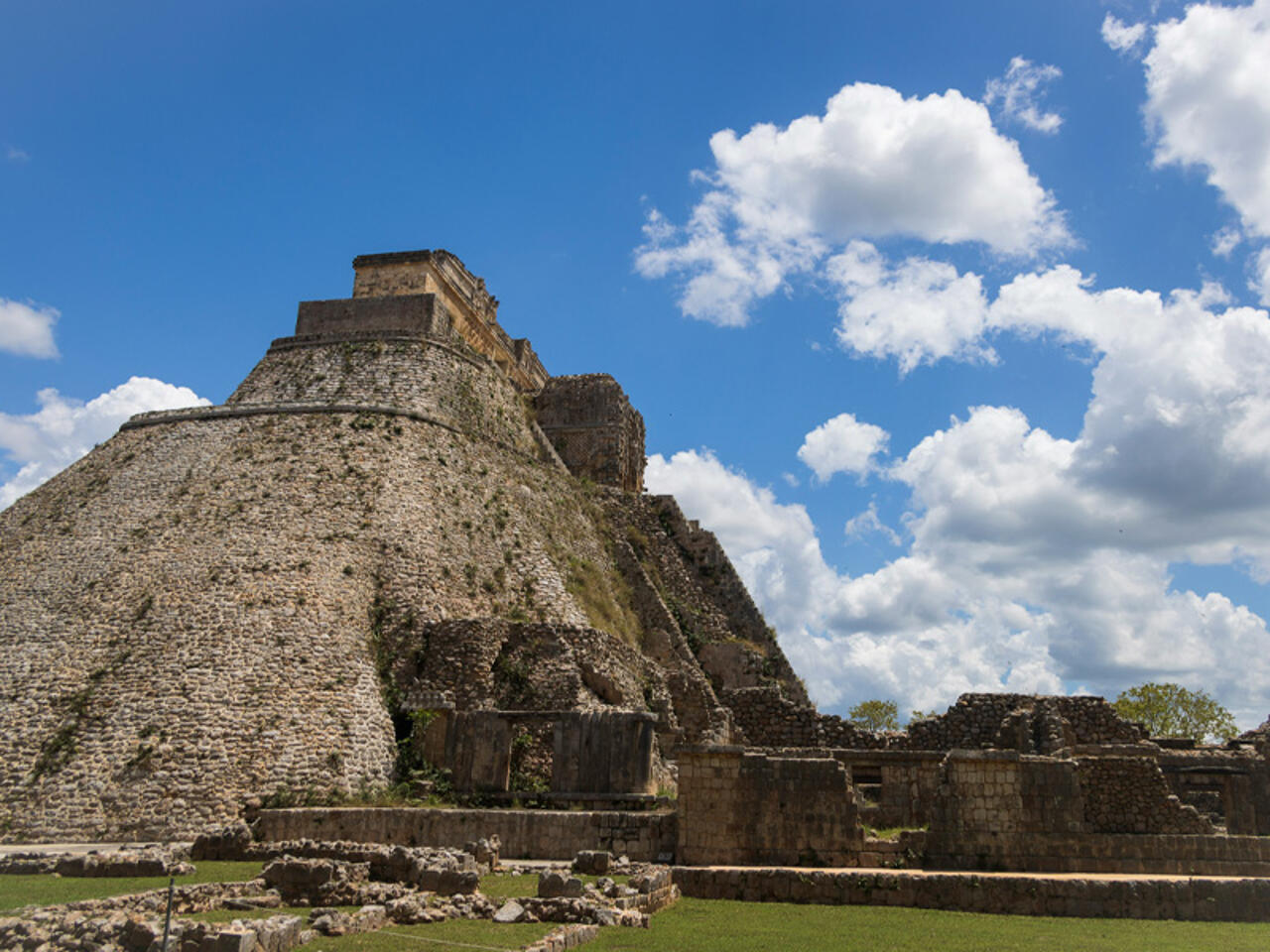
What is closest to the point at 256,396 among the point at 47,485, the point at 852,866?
the point at 47,485

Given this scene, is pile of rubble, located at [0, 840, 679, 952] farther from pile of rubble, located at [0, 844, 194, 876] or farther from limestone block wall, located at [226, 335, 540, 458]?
limestone block wall, located at [226, 335, 540, 458]

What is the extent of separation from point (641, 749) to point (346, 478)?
11.7 meters

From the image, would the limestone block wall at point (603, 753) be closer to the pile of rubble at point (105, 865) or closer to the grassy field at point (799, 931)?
the grassy field at point (799, 931)

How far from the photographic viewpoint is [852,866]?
47.5 feet

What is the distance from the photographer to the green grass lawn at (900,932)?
990 centimetres

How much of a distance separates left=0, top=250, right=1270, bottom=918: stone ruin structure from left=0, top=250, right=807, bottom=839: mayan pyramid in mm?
77

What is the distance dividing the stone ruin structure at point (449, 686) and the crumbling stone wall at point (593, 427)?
9.97 ft

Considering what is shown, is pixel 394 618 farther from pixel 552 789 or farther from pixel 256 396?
pixel 256 396

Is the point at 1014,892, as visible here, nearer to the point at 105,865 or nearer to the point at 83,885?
the point at 83,885

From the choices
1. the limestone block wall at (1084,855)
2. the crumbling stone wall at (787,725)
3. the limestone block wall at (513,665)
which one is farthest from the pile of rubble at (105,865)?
the crumbling stone wall at (787,725)

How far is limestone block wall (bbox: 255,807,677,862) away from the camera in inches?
640

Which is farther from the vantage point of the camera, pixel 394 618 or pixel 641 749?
pixel 394 618

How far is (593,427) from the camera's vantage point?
38500 millimetres

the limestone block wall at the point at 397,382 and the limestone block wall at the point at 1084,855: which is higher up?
the limestone block wall at the point at 397,382
